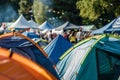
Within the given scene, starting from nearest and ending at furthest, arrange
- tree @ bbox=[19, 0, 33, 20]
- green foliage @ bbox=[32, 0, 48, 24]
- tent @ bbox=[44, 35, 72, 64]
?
tent @ bbox=[44, 35, 72, 64] → green foliage @ bbox=[32, 0, 48, 24] → tree @ bbox=[19, 0, 33, 20]

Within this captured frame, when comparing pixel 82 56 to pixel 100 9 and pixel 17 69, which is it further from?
pixel 100 9

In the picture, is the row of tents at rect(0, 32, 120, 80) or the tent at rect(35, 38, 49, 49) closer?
the row of tents at rect(0, 32, 120, 80)

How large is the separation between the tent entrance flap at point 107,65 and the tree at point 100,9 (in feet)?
98.2

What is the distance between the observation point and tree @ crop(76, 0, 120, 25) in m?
40.0

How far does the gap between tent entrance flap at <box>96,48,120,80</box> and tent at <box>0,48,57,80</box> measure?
3268 millimetres

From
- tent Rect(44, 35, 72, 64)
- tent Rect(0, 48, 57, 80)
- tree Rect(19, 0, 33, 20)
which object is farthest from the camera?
tree Rect(19, 0, 33, 20)

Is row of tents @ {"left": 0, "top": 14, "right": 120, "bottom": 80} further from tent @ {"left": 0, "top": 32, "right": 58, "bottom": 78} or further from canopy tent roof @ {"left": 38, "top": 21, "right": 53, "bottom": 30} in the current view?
canopy tent roof @ {"left": 38, "top": 21, "right": 53, "bottom": 30}

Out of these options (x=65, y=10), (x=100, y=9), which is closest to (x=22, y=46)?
(x=100, y=9)

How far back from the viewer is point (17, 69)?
604 cm

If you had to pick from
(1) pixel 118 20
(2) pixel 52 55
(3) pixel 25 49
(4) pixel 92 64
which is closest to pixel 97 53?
(4) pixel 92 64

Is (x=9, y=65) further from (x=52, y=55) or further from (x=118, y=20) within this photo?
(x=118, y=20)

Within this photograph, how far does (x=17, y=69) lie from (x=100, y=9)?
35.9 meters

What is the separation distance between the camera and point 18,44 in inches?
356

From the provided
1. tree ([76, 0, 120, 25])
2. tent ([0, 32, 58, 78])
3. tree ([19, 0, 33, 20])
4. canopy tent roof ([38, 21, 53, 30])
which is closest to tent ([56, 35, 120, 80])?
tent ([0, 32, 58, 78])
